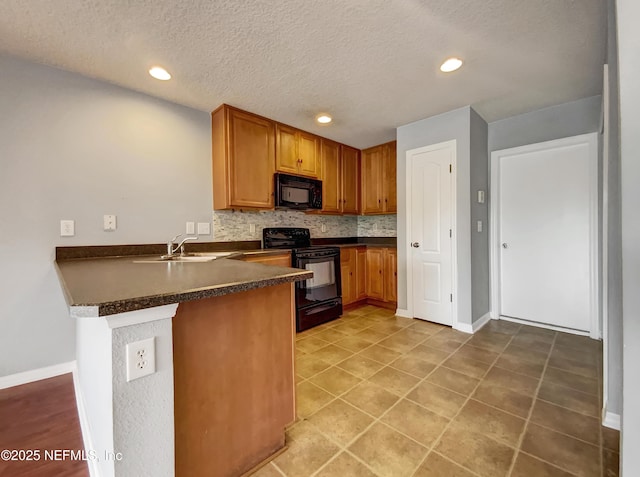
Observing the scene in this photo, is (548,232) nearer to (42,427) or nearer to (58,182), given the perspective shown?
(42,427)

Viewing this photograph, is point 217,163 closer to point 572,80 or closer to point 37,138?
point 37,138

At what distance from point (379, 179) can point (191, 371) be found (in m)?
3.63

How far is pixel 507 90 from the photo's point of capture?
2.43 metres

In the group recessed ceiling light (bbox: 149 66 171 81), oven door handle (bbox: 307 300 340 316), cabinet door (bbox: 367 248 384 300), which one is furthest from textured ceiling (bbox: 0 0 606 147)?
oven door handle (bbox: 307 300 340 316)

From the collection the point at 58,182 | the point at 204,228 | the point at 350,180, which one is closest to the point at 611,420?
the point at 204,228

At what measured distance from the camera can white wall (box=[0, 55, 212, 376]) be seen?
1877 millimetres

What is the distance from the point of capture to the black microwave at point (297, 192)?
308 cm

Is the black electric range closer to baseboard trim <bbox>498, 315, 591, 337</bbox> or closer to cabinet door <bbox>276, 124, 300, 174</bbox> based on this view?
cabinet door <bbox>276, 124, 300, 174</bbox>

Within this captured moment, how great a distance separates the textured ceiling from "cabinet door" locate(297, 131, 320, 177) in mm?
777

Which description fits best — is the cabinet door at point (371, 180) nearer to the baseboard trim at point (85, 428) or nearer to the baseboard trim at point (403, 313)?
the baseboard trim at point (403, 313)

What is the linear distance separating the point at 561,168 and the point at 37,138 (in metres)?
4.71

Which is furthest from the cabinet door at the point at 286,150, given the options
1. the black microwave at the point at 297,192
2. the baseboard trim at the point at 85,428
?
the baseboard trim at the point at 85,428

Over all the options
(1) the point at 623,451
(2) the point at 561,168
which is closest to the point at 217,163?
(1) the point at 623,451

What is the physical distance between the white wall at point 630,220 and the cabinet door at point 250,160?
2657 mm
